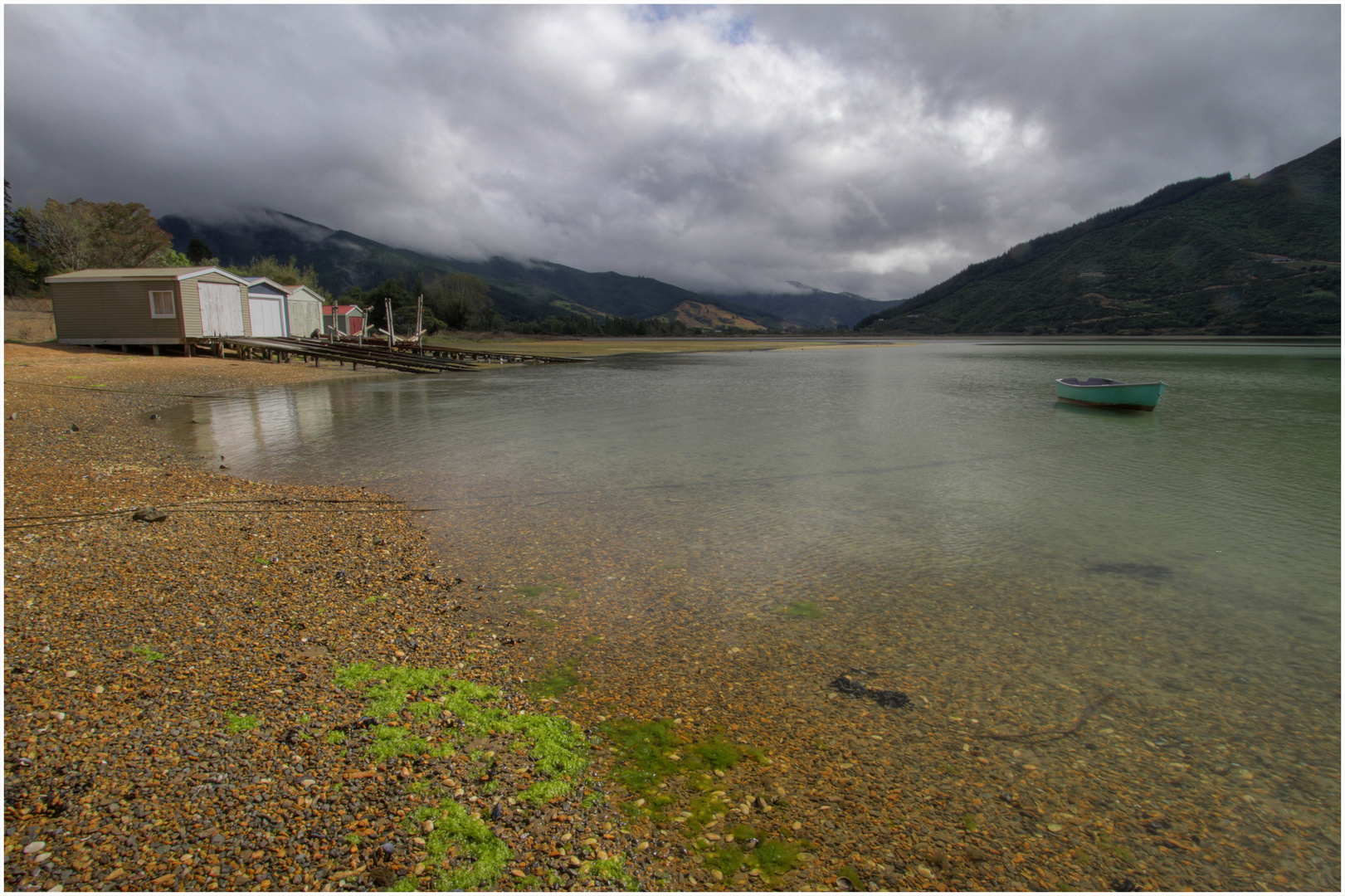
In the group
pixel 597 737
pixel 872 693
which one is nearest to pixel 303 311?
pixel 597 737

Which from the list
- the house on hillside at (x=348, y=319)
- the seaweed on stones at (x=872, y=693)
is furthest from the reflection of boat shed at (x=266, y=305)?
the seaweed on stones at (x=872, y=693)

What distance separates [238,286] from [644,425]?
2995 centimetres

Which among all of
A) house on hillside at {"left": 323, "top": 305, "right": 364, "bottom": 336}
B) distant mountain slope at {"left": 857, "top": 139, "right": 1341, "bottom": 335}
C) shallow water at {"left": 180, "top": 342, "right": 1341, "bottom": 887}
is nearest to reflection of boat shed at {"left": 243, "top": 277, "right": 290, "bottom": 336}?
house on hillside at {"left": 323, "top": 305, "right": 364, "bottom": 336}

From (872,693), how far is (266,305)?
146 ft

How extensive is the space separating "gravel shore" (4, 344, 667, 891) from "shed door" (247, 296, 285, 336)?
3556 cm

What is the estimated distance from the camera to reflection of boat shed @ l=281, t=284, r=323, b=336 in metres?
42.7

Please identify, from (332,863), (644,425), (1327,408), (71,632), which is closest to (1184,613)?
(332,863)

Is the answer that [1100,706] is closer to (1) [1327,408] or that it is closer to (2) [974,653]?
(2) [974,653]

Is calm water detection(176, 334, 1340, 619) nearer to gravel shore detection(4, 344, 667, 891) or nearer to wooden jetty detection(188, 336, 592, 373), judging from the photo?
gravel shore detection(4, 344, 667, 891)

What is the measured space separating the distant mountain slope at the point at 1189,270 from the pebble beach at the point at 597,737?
104m

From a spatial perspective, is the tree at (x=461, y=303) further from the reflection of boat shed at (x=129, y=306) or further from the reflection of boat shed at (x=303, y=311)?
the reflection of boat shed at (x=129, y=306)

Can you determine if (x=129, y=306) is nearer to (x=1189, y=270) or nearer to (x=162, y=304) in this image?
(x=162, y=304)

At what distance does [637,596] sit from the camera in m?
6.84

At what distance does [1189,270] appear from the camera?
10400 centimetres
